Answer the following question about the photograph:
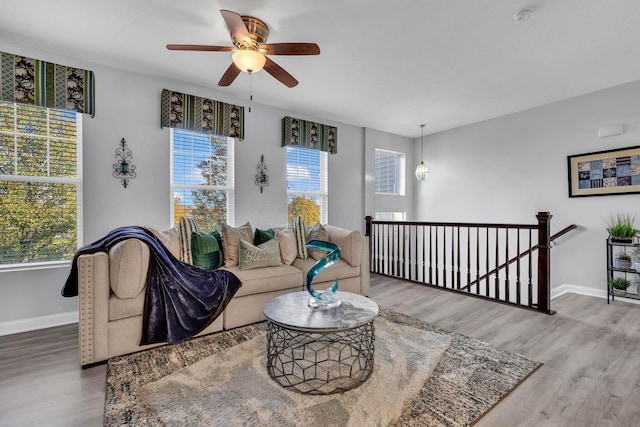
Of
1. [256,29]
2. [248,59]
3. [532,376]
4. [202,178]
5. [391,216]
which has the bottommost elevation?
[532,376]

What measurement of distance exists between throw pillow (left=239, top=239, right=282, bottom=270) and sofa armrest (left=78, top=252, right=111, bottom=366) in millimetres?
1159

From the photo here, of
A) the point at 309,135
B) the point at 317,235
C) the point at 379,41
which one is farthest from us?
the point at 309,135

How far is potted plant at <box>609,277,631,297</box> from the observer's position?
3.50 metres

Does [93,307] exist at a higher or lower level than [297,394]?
higher

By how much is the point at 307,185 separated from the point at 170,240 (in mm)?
2454

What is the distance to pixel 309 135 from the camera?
473 cm

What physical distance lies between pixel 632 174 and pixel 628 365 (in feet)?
9.01

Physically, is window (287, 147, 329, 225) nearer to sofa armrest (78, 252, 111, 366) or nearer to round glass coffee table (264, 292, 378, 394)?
round glass coffee table (264, 292, 378, 394)

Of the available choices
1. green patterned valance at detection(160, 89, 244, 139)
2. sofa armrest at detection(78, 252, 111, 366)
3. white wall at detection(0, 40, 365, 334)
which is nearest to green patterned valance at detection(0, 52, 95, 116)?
white wall at detection(0, 40, 365, 334)

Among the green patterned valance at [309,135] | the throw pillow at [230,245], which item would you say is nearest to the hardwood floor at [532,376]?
the throw pillow at [230,245]

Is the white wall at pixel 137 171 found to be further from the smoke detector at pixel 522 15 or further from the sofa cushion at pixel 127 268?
the smoke detector at pixel 522 15

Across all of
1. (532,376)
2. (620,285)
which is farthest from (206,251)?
(620,285)

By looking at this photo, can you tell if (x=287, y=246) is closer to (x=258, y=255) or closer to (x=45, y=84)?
(x=258, y=255)

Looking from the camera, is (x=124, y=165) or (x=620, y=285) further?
(x=620, y=285)
